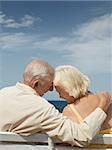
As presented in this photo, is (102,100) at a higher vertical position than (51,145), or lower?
higher

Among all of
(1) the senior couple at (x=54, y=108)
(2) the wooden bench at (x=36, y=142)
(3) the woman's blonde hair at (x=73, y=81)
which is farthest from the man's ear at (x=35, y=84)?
(2) the wooden bench at (x=36, y=142)

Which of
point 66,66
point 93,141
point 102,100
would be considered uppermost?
point 66,66

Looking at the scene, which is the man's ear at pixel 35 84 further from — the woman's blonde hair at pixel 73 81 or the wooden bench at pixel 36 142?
the wooden bench at pixel 36 142

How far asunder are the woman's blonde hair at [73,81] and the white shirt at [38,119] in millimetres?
183

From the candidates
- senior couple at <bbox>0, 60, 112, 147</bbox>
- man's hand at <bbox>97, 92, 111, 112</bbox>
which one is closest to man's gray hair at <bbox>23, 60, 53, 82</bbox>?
senior couple at <bbox>0, 60, 112, 147</bbox>

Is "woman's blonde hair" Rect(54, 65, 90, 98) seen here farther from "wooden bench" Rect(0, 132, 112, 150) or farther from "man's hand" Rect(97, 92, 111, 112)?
"wooden bench" Rect(0, 132, 112, 150)

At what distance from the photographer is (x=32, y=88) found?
13.5 ft

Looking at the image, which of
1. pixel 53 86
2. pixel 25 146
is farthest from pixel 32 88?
pixel 25 146

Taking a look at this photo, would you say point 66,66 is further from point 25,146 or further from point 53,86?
point 25,146

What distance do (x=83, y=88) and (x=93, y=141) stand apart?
39cm

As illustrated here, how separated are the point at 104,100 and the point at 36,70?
538 millimetres

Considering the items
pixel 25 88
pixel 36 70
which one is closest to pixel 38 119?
pixel 25 88

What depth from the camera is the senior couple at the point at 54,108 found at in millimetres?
3967

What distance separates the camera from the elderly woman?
13.5ft
